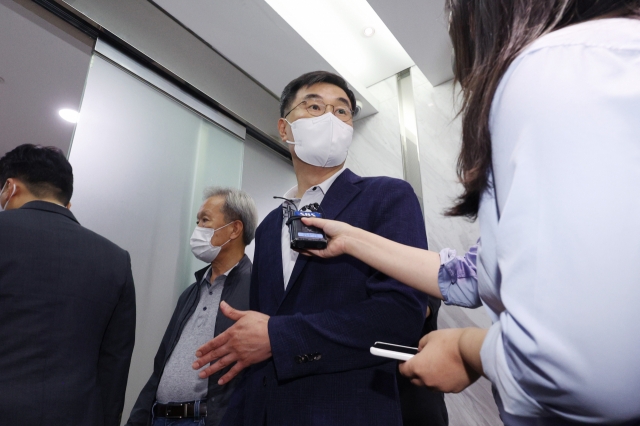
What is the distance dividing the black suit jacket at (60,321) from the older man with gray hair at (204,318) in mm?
190

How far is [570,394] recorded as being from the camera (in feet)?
1.02

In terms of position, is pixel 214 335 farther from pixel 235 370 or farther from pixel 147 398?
pixel 235 370

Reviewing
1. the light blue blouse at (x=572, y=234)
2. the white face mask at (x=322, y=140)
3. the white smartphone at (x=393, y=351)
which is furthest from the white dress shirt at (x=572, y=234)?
the white face mask at (x=322, y=140)

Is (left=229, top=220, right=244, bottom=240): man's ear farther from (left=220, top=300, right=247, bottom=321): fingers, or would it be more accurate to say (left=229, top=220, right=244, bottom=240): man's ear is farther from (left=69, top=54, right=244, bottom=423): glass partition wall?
(left=220, top=300, right=247, bottom=321): fingers

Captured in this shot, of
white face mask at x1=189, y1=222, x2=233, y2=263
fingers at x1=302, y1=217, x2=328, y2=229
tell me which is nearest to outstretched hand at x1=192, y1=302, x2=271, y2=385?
fingers at x1=302, y1=217, x2=328, y2=229

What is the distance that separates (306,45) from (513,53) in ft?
6.95

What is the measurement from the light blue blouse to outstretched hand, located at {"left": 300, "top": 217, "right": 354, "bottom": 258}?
0.56m

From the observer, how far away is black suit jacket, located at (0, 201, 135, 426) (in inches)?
45.6

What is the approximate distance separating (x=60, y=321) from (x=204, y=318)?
609 mm

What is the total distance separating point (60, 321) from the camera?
1264mm

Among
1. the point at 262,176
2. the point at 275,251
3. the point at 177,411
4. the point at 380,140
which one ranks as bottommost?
the point at 177,411

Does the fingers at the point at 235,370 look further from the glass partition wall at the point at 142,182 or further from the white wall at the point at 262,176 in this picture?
the white wall at the point at 262,176

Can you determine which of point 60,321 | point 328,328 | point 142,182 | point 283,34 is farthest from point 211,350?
point 283,34

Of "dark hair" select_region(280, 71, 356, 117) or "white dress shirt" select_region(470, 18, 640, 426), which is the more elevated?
"dark hair" select_region(280, 71, 356, 117)
